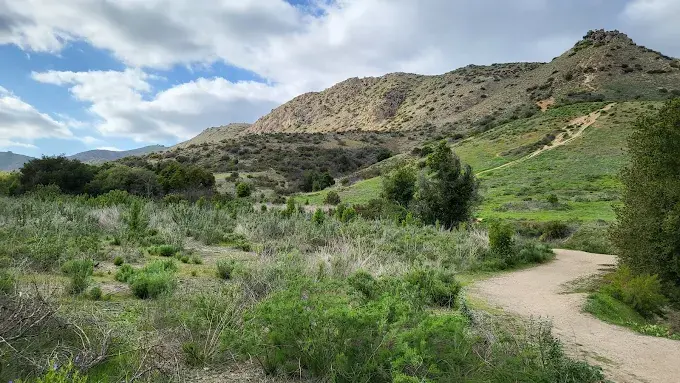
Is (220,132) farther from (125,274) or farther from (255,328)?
(255,328)

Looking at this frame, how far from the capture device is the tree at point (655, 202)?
10.7 meters

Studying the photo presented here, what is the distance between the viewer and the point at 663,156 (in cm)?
1130

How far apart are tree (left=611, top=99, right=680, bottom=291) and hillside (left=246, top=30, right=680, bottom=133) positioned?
53.1m

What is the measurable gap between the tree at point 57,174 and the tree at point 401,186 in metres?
20.6

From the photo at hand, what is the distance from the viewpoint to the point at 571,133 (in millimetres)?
49438

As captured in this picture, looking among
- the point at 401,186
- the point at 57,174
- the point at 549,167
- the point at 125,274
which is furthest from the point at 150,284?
the point at 549,167

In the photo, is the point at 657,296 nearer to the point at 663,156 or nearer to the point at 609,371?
the point at 663,156

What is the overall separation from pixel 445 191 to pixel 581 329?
1372 centimetres

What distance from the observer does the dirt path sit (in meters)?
6.60

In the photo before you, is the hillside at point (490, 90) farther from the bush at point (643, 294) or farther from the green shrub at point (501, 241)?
the bush at point (643, 294)

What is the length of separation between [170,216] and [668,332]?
15.7m

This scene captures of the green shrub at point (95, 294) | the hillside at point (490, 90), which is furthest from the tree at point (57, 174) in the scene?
the hillside at point (490, 90)

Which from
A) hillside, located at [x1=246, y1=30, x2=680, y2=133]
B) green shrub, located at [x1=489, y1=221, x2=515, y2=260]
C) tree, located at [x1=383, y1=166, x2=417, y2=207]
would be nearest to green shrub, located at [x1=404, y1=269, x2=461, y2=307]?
green shrub, located at [x1=489, y1=221, x2=515, y2=260]

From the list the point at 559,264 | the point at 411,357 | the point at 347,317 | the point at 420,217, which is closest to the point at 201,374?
the point at 347,317
